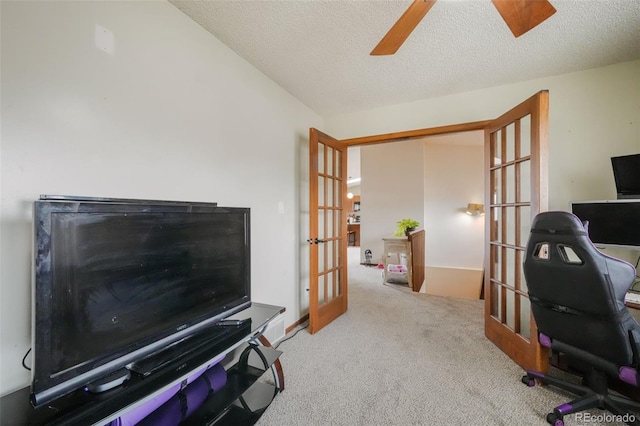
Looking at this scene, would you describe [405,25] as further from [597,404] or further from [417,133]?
[597,404]

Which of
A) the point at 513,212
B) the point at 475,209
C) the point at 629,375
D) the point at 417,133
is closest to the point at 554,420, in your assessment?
the point at 629,375

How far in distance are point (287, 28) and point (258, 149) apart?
0.93m

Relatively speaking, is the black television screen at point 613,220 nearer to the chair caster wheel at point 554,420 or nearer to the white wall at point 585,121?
the white wall at point 585,121

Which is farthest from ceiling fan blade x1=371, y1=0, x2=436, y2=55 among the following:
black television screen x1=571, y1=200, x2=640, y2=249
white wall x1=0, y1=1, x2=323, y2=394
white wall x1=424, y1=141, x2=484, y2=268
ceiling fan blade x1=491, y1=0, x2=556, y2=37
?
white wall x1=424, y1=141, x2=484, y2=268

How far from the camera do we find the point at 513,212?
2223mm

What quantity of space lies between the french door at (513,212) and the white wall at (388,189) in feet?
10.8

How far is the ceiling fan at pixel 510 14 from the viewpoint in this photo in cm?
115

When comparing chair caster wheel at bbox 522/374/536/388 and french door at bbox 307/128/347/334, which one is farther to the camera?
french door at bbox 307/128/347/334

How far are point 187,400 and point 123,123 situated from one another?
1453 mm

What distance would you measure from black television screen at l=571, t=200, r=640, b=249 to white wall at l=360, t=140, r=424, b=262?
372cm

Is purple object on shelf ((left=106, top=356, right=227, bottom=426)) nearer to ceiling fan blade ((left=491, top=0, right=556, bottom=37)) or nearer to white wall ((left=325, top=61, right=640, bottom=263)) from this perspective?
ceiling fan blade ((left=491, top=0, right=556, bottom=37))

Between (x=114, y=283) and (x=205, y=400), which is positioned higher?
(x=114, y=283)

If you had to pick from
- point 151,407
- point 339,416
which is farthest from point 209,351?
point 339,416

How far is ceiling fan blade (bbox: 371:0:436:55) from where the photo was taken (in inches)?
44.4
